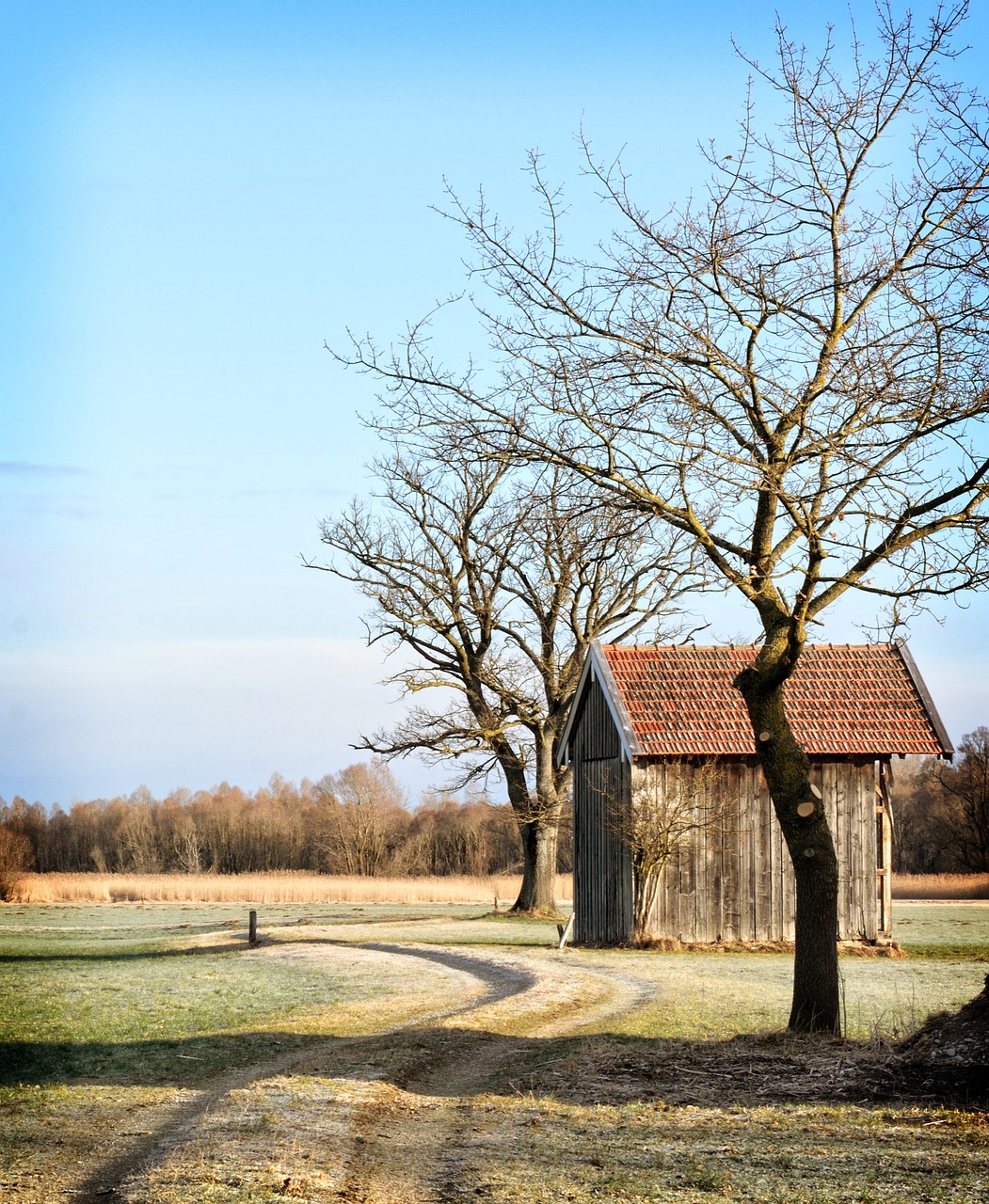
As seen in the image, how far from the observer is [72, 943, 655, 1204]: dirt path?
6.84m

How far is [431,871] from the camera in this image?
62188 millimetres

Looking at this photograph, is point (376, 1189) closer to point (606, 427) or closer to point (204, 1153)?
point (204, 1153)

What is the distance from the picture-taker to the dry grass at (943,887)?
168ft

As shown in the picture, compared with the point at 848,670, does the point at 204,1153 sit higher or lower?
lower

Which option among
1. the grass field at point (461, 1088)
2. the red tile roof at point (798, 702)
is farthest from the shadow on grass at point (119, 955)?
the red tile roof at point (798, 702)

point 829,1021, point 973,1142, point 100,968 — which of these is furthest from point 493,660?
point 973,1142

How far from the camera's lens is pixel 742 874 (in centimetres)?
2430

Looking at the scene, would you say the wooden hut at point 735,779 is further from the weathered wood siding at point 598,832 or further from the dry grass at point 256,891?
the dry grass at point 256,891

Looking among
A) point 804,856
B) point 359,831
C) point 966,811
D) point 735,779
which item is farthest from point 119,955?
point 966,811

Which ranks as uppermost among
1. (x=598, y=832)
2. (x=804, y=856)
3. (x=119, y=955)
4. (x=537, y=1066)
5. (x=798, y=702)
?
(x=798, y=702)

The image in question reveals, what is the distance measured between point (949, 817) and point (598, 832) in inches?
1811

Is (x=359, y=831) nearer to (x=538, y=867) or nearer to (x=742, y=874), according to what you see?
(x=538, y=867)

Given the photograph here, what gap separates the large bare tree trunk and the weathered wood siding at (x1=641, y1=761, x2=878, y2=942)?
12.1 m

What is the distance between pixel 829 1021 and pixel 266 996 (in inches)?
319
